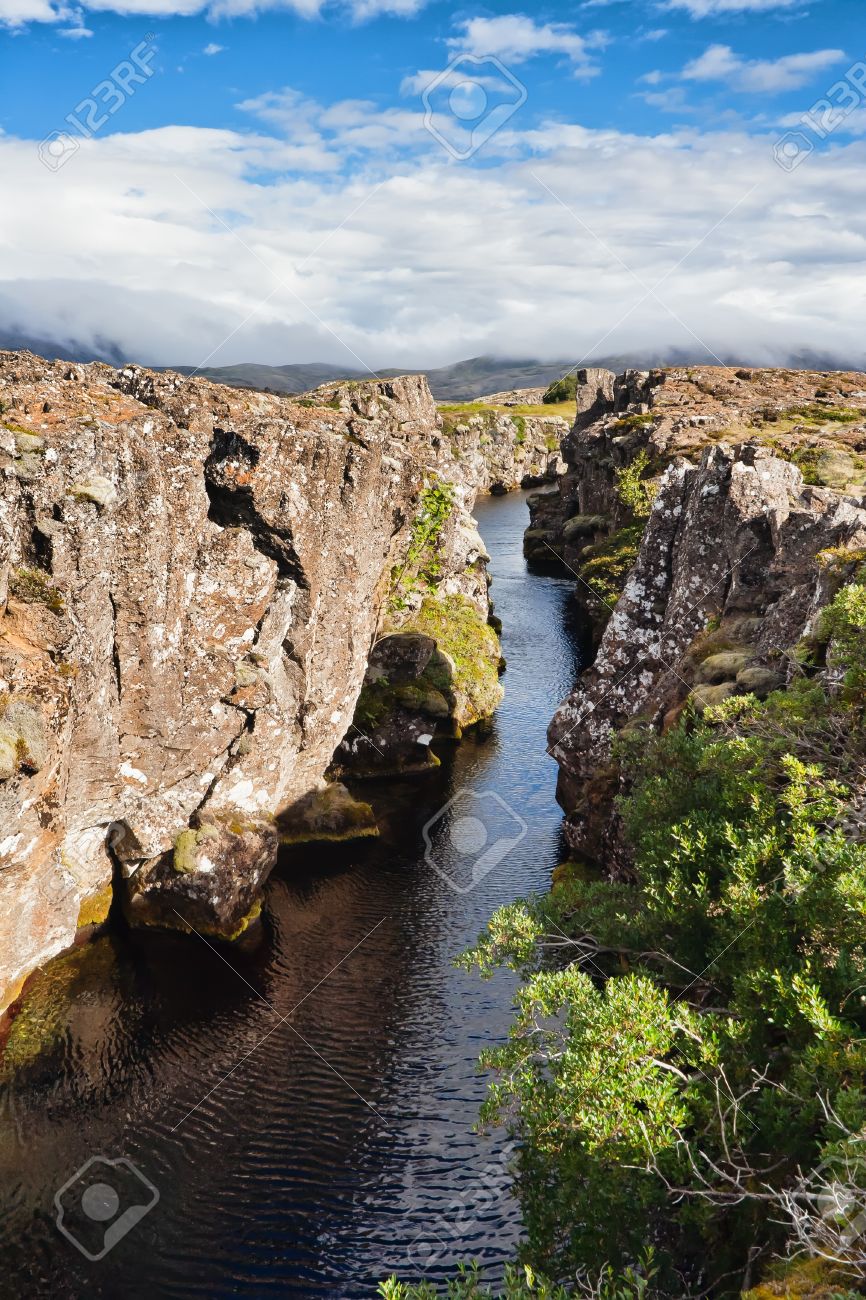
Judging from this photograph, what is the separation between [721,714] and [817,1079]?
10.8 m

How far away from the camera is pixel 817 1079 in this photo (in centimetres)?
1425

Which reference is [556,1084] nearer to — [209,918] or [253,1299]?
[253,1299]

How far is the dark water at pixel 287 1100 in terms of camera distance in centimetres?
2455

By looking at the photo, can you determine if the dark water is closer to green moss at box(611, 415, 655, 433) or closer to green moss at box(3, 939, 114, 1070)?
green moss at box(3, 939, 114, 1070)

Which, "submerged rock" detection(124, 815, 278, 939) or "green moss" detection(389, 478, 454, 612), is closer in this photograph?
"submerged rock" detection(124, 815, 278, 939)

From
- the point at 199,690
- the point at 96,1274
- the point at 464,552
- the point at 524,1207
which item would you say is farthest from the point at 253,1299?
the point at 464,552

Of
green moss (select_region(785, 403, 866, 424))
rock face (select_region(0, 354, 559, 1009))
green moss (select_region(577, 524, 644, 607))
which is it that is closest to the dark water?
rock face (select_region(0, 354, 559, 1009))

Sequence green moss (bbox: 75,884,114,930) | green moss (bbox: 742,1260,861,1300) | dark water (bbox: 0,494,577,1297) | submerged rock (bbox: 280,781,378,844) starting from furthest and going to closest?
1. submerged rock (bbox: 280,781,378,844)
2. green moss (bbox: 75,884,114,930)
3. dark water (bbox: 0,494,577,1297)
4. green moss (bbox: 742,1260,861,1300)

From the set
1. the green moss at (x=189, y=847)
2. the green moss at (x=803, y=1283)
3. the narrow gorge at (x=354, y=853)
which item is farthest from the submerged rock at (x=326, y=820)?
the green moss at (x=803, y=1283)

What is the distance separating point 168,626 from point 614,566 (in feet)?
167

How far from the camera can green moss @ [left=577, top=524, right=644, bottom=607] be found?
77750 mm

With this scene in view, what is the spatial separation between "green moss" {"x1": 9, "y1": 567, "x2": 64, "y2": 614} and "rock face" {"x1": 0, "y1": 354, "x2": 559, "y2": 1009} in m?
0.06

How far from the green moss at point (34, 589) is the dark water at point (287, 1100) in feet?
48.5

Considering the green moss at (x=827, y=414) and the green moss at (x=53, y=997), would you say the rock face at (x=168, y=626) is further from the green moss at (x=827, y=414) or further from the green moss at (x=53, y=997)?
the green moss at (x=827, y=414)
